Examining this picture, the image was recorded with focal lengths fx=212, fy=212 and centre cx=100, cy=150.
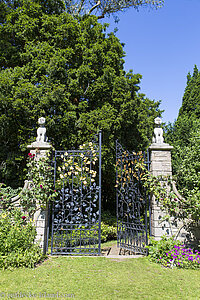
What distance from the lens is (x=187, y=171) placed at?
4625 millimetres

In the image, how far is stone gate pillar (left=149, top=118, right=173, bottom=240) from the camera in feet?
14.2

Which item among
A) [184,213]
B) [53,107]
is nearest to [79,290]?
[184,213]

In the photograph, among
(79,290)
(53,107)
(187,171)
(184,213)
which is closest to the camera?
(79,290)

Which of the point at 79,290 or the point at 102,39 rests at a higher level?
the point at 102,39

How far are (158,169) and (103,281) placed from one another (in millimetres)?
2402

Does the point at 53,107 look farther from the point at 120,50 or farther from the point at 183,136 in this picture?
the point at 183,136

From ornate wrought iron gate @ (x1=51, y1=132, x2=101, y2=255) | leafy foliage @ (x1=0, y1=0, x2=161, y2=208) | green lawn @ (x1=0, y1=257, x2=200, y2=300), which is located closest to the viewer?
green lawn @ (x1=0, y1=257, x2=200, y2=300)

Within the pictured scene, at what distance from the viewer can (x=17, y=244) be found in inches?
153

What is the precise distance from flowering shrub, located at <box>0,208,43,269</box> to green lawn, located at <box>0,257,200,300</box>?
200 mm

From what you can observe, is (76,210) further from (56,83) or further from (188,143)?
(188,143)

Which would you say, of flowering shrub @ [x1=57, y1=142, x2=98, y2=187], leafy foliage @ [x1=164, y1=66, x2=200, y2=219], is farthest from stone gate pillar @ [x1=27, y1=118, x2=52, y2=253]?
leafy foliage @ [x1=164, y1=66, x2=200, y2=219]

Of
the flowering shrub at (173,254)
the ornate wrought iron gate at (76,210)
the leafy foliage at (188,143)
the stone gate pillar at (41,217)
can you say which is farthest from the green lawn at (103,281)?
the leafy foliage at (188,143)

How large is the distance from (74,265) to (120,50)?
23.9 ft

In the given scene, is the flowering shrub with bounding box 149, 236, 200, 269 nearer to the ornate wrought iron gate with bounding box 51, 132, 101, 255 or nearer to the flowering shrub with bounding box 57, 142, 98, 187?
the ornate wrought iron gate with bounding box 51, 132, 101, 255
